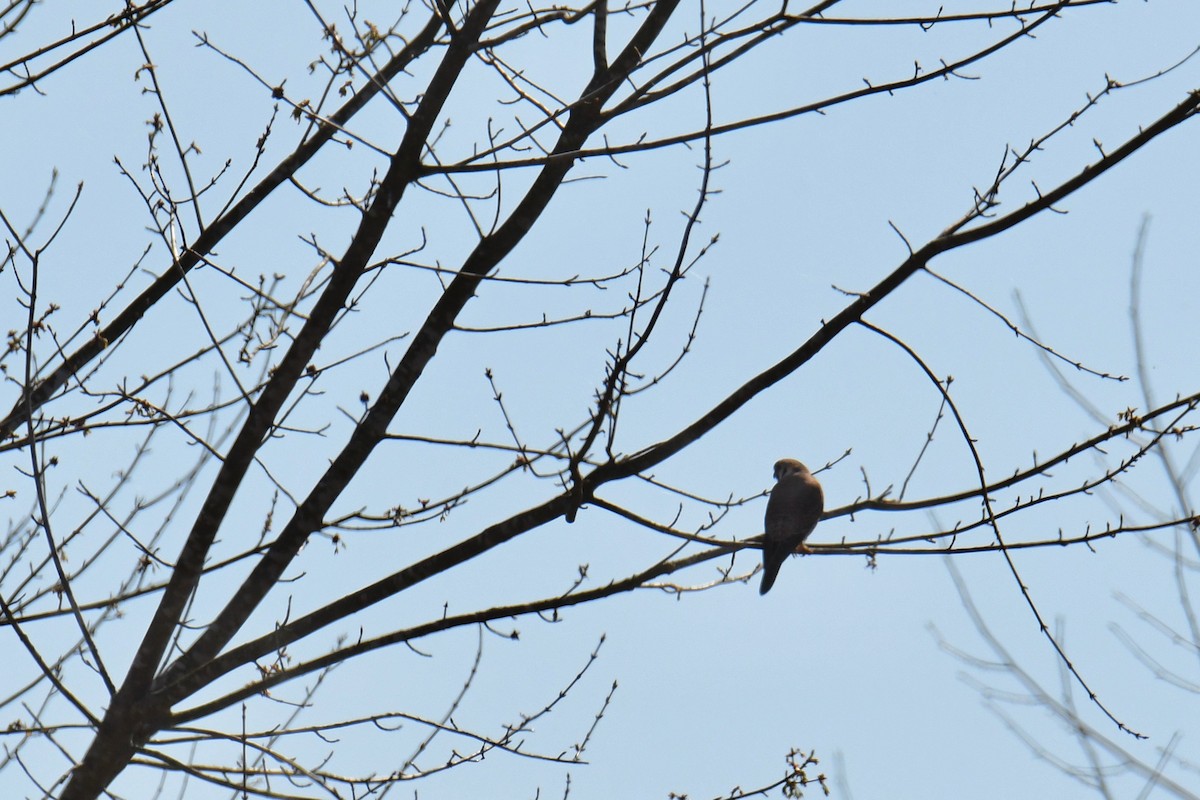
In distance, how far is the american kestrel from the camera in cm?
582

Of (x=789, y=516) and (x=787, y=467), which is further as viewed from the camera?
(x=787, y=467)

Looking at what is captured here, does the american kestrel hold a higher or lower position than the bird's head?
lower

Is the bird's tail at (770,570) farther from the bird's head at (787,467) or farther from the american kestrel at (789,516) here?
the bird's head at (787,467)

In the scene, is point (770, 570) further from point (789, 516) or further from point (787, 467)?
point (787, 467)

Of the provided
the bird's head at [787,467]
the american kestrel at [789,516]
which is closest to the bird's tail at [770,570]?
the american kestrel at [789,516]

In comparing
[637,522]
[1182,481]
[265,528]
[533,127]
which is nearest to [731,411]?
[637,522]

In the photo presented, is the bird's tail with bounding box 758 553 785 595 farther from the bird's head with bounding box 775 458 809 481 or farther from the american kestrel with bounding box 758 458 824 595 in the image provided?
the bird's head with bounding box 775 458 809 481

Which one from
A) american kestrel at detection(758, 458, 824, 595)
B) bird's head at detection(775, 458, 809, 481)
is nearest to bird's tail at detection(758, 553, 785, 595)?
american kestrel at detection(758, 458, 824, 595)

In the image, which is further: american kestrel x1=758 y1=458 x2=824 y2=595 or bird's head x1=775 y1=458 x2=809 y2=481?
bird's head x1=775 y1=458 x2=809 y2=481

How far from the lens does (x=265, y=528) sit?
419 centimetres

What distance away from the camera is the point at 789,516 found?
232 inches

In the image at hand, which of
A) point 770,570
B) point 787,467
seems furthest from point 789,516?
point 787,467

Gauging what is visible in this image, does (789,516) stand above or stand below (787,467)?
below

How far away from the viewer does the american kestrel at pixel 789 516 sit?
5824 millimetres
